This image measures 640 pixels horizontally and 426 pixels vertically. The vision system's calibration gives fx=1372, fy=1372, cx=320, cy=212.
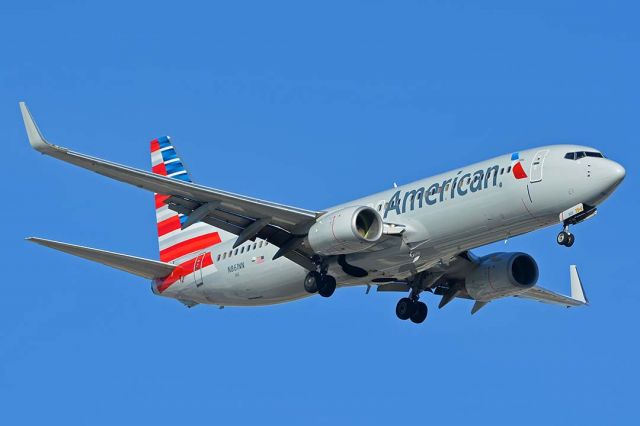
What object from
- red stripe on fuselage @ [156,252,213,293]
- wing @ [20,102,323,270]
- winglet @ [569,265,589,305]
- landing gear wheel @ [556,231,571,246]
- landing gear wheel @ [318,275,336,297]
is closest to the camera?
wing @ [20,102,323,270]

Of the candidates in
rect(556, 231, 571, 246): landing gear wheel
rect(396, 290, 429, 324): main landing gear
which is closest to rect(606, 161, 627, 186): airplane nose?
rect(556, 231, 571, 246): landing gear wheel

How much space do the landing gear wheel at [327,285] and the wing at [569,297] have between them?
11.0 meters

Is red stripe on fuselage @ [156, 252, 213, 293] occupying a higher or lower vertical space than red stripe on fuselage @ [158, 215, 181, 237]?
lower

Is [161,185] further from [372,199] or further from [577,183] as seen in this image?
[577,183]

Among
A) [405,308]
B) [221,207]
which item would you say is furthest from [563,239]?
[221,207]

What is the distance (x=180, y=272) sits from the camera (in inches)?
2194

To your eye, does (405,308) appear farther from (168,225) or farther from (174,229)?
(168,225)

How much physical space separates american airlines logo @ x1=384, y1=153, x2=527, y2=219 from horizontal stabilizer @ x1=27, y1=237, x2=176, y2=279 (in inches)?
428

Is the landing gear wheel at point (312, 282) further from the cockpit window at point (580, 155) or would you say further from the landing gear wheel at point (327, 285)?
the cockpit window at point (580, 155)

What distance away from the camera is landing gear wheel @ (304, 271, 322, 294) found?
50.7 m

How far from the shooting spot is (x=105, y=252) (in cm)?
5156

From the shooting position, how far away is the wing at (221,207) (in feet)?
151

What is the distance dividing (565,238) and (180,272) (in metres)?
16.7

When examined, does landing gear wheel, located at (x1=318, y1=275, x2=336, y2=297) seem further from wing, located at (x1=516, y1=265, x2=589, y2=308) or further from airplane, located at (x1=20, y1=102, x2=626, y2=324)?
wing, located at (x1=516, y1=265, x2=589, y2=308)
